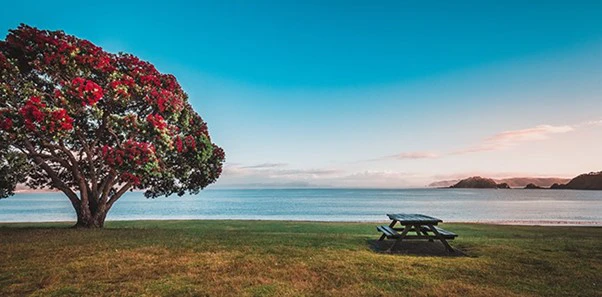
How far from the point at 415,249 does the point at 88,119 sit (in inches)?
712

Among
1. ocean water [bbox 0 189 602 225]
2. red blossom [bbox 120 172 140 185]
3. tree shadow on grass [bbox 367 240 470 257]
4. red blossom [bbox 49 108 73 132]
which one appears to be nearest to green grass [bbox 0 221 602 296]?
tree shadow on grass [bbox 367 240 470 257]

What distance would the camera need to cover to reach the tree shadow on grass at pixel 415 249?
12.4 m

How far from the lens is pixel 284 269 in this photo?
9664mm

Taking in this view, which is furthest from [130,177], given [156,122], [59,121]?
[59,121]

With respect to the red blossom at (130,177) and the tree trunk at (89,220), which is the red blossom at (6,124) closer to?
the red blossom at (130,177)

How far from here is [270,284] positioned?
26.9 feet

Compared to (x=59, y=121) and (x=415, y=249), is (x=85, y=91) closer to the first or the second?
(x=59, y=121)

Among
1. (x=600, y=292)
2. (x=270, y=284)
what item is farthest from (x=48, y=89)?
(x=600, y=292)

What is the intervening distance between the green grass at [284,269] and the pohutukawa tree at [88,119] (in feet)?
14.7

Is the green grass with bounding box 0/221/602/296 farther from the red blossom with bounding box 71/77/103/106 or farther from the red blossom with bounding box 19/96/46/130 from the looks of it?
the red blossom with bounding box 71/77/103/106

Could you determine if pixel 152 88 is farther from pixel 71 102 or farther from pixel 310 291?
pixel 310 291

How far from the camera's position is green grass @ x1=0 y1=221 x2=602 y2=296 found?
7.80 meters

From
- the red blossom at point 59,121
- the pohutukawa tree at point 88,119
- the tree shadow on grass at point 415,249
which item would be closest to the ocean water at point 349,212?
the tree shadow on grass at point 415,249

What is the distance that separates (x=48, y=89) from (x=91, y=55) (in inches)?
124
